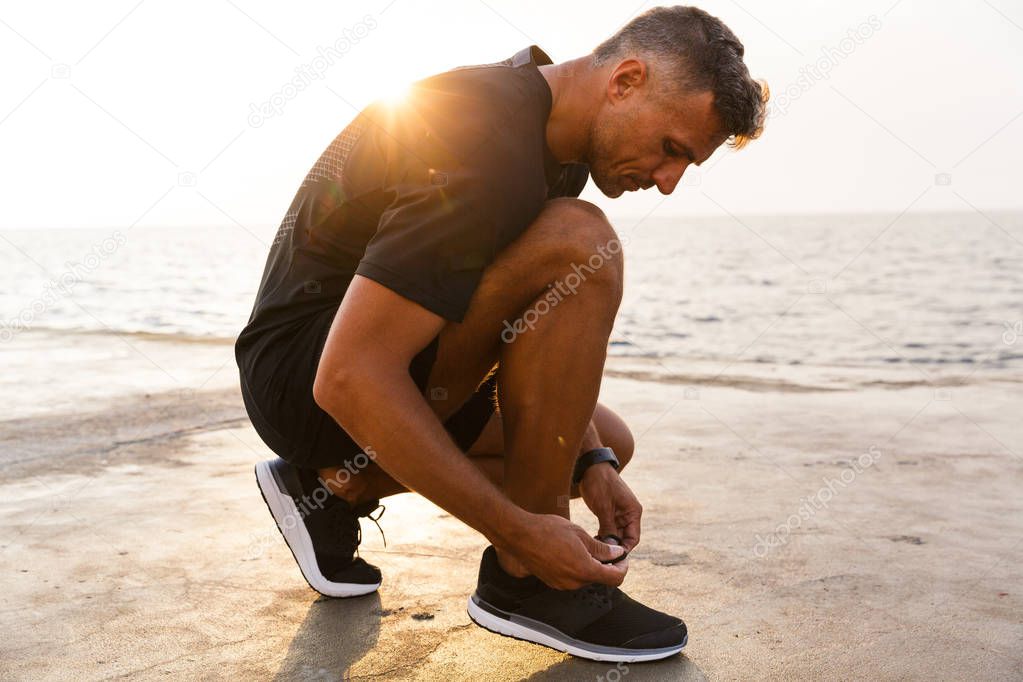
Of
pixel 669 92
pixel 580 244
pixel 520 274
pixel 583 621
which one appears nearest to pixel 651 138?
pixel 669 92

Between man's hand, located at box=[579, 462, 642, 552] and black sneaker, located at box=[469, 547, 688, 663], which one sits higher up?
man's hand, located at box=[579, 462, 642, 552]

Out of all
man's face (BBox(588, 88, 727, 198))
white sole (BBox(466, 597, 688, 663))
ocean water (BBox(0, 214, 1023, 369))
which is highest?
man's face (BBox(588, 88, 727, 198))

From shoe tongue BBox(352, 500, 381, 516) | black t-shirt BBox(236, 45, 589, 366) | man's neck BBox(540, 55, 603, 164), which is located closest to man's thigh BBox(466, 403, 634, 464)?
shoe tongue BBox(352, 500, 381, 516)

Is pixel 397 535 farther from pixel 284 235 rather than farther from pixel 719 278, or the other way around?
pixel 719 278

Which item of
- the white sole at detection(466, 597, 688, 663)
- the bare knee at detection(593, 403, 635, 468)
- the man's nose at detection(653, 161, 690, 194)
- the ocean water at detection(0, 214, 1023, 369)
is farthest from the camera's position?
the ocean water at detection(0, 214, 1023, 369)

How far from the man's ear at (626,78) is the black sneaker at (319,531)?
1.07 meters

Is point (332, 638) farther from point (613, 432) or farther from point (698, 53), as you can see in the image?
point (698, 53)

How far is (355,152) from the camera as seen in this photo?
5.61 ft

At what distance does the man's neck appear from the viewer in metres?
1.79

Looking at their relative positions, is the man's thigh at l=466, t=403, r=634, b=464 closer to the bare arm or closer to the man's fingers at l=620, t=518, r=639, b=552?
the man's fingers at l=620, t=518, r=639, b=552

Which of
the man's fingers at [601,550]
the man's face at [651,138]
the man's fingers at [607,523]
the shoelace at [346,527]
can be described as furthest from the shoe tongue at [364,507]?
the man's face at [651,138]

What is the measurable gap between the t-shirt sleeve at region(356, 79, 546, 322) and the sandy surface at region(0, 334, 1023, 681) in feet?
2.48

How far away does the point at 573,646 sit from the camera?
5.59 ft

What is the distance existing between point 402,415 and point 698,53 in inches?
37.7
